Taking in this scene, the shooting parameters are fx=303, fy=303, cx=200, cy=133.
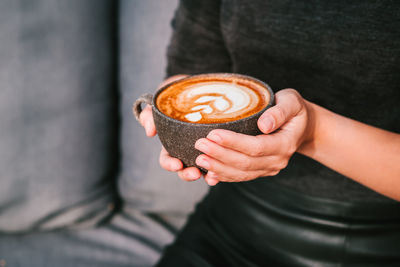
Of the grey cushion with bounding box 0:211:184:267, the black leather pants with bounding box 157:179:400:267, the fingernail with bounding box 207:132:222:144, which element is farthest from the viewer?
the grey cushion with bounding box 0:211:184:267

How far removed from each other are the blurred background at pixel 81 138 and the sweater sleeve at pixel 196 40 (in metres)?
0.11

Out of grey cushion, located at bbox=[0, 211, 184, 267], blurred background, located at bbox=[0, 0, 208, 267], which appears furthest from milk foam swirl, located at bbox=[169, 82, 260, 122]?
grey cushion, located at bbox=[0, 211, 184, 267]

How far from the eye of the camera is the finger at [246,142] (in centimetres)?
45

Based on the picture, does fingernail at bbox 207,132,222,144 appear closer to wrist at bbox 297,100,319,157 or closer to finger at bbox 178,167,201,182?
finger at bbox 178,167,201,182

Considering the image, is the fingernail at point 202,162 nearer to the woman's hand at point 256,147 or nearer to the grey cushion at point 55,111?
the woman's hand at point 256,147

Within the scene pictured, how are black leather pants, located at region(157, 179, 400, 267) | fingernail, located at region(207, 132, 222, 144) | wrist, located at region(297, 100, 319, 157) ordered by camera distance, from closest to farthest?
fingernail, located at region(207, 132, 222, 144)
wrist, located at region(297, 100, 319, 157)
black leather pants, located at region(157, 179, 400, 267)

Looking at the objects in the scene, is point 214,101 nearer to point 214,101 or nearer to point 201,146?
point 214,101

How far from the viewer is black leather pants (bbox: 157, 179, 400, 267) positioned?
0.71 meters

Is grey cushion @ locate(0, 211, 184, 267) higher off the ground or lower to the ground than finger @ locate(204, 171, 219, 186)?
lower

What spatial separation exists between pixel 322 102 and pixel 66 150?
0.78 m

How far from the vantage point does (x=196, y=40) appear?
2.81 feet

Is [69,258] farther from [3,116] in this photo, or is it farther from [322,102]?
[322,102]

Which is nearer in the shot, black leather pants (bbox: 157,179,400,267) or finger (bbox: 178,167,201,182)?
finger (bbox: 178,167,201,182)

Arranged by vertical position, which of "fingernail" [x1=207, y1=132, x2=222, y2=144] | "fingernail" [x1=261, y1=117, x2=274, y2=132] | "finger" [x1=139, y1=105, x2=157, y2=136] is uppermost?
"fingernail" [x1=261, y1=117, x2=274, y2=132]
